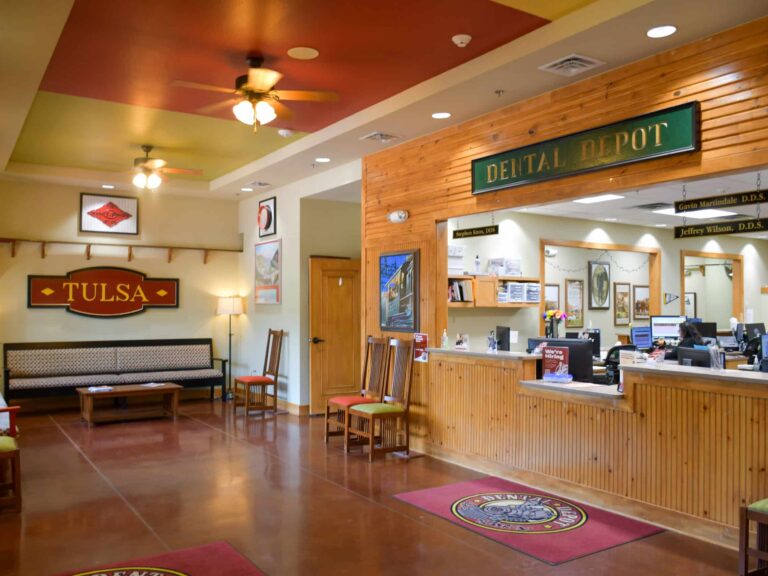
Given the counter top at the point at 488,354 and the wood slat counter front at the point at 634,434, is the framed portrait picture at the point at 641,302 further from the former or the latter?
the wood slat counter front at the point at 634,434

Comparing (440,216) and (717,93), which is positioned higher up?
(717,93)

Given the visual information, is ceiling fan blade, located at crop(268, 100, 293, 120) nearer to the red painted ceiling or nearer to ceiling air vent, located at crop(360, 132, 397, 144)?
the red painted ceiling

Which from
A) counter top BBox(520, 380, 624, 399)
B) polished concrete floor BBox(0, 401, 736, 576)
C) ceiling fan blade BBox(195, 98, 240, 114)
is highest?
ceiling fan blade BBox(195, 98, 240, 114)

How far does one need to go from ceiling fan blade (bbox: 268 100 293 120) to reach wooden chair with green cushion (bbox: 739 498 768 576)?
14.2 feet

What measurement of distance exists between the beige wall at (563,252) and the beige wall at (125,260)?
14.1 ft

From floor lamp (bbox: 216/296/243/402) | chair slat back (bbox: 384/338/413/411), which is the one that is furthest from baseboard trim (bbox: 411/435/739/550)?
floor lamp (bbox: 216/296/243/402)

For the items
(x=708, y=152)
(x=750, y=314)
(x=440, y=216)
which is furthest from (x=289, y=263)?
(x=750, y=314)

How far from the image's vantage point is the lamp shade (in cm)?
1055

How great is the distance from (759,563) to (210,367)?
8689 millimetres

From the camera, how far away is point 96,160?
29.4ft

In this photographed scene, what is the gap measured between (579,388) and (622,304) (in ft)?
22.7

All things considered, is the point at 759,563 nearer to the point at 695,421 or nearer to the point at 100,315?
Answer: the point at 695,421

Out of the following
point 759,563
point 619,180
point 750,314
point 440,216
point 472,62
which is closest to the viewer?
point 759,563

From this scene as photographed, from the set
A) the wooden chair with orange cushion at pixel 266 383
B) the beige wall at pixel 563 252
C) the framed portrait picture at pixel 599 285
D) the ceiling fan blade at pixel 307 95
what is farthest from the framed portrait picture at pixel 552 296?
the ceiling fan blade at pixel 307 95
